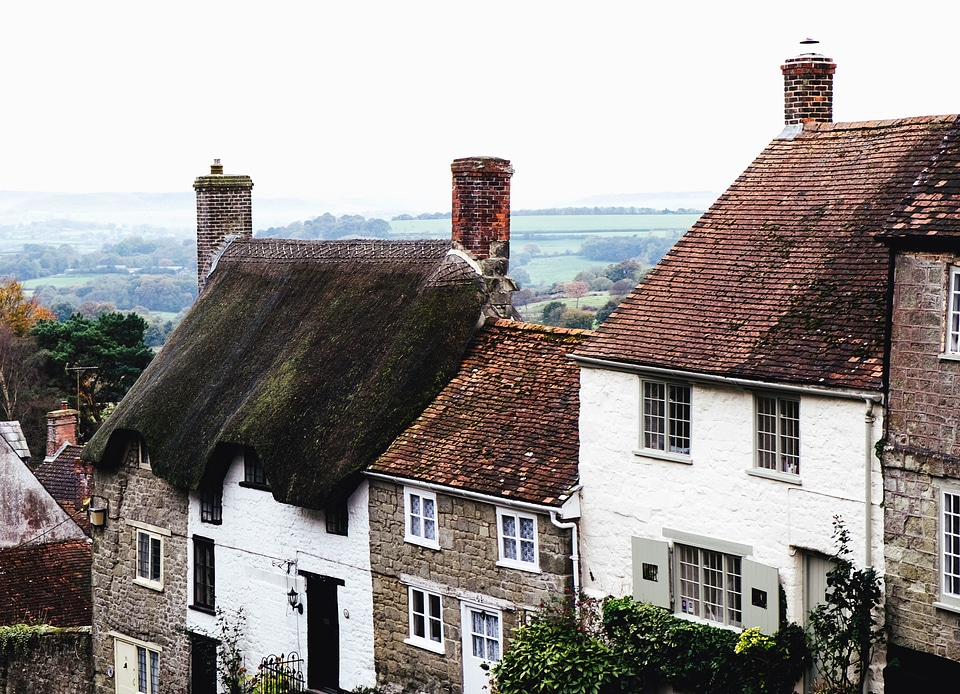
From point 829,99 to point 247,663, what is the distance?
1414 centimetres

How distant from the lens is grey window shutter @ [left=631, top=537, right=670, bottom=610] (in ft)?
60.4

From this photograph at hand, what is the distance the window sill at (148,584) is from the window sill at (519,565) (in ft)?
31.1

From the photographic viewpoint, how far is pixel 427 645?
21516mm

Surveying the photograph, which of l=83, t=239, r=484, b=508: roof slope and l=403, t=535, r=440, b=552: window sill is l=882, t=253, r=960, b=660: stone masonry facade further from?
l=83, t=239, r=484, b=508: roof slope

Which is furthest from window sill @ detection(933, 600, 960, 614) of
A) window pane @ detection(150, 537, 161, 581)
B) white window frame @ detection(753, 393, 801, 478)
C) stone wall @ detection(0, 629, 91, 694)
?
stone wall @ detection(0, 629, 91, 694)

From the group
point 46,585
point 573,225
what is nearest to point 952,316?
point 46,585

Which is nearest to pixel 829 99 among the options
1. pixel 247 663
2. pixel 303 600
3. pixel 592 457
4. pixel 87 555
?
pixel 592 457

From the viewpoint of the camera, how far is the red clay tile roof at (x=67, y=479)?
43906 millimetres

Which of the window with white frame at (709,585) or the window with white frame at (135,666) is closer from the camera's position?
the window with white frame at (709,585)

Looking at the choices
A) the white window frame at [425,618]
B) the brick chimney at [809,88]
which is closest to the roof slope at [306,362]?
the white window frame at [425,618]

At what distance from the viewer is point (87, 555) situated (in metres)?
33.0

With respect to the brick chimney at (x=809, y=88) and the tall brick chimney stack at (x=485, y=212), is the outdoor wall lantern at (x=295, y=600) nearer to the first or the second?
the tall brick chimney stack at (x=485, y=212)

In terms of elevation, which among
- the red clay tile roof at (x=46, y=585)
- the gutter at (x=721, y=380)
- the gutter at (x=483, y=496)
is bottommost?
the red clay tile roof at (x=46, y=585)

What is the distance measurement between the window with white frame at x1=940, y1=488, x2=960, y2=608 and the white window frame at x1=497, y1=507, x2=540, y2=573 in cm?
621
